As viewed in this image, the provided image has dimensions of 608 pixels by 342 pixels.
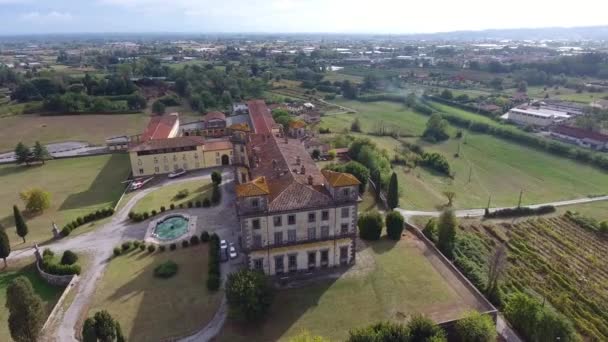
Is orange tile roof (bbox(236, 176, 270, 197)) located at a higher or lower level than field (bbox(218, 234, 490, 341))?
higher

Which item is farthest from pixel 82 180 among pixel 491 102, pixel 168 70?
pixel 491 102

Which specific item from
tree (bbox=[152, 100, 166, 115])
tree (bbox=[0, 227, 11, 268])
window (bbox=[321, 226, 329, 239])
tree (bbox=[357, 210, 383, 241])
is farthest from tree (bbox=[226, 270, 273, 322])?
tree (bbox=[152, 100, 166, 115])

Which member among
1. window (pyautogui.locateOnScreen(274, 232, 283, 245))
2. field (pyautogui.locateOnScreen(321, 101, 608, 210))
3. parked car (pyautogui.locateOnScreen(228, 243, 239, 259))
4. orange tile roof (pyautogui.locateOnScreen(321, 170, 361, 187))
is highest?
orange tile roof (pyautogui.locateOnScreen(321, 170, 361, 187))

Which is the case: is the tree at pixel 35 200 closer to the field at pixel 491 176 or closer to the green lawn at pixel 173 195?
the green lawn at pixel 173 195

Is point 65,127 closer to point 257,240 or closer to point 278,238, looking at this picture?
point 257,240

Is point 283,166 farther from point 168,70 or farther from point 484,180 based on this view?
point 168,70

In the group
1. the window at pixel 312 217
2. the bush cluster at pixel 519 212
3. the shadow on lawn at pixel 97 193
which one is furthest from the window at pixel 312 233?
the shadow on lawn at pixel 97 193

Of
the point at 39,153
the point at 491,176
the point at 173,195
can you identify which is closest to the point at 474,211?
the point at 491,176

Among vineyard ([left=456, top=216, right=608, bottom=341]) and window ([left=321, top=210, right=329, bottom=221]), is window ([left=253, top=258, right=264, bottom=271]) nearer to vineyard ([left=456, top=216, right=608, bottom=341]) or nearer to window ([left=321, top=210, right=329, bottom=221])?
window ([left=321, top=210, right=329, bottom=221])
